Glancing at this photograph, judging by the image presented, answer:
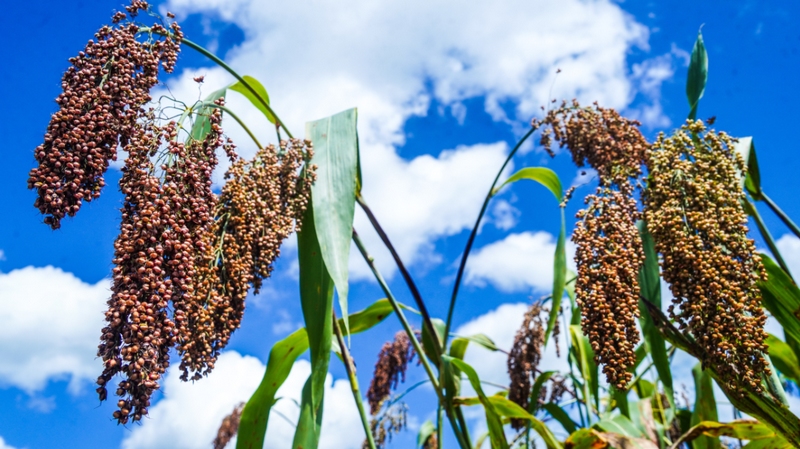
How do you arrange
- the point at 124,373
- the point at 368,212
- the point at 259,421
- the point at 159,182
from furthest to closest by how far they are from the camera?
the point at 368,212, the point at 259,421, the point at 159,182, the point at 124,373

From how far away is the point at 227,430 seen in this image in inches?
230

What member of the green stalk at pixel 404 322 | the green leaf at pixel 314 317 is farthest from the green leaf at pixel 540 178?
the green leaf at pixel 314 317

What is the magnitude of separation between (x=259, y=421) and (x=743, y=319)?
1.67 meters

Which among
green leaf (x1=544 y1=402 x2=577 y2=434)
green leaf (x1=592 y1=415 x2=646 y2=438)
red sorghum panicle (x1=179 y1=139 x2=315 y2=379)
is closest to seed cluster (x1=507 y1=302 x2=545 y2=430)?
green leaf (x1=544 y1=402 x2=577 y2=434)

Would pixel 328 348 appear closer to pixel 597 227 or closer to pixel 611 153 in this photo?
pixel 597 227

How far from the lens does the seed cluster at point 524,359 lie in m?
3.70

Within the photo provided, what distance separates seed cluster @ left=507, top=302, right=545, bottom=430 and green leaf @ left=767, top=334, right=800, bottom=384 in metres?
1.32

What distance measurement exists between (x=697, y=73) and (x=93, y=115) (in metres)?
2.28

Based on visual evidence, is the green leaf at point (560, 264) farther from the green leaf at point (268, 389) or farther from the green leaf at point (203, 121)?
the green leaf at point (203, 121)

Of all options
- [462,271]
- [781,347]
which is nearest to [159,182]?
[462,271]

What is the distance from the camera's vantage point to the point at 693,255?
1.68m

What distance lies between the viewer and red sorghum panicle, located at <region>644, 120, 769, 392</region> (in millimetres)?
1593

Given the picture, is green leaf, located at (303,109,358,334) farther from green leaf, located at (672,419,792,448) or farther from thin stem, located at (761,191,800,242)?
thin stem, located at (761,191,800,242)

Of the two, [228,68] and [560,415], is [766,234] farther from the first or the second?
[228,68]
